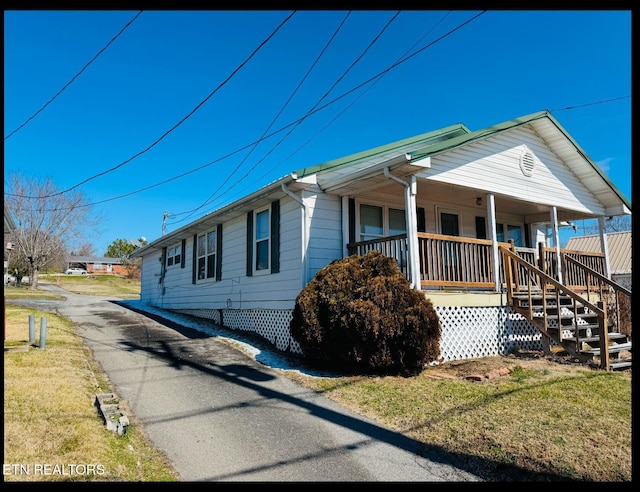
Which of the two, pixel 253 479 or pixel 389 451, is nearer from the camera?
pixel 253 479

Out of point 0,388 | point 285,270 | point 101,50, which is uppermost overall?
point 101,50

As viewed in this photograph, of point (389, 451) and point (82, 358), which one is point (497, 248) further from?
point (82, 358)

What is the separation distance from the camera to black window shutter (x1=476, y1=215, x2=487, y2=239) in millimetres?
13234

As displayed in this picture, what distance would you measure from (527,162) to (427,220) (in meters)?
2.78

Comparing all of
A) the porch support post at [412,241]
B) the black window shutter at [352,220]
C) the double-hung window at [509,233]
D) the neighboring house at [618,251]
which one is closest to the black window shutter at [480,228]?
the double-hung window at [509,233]

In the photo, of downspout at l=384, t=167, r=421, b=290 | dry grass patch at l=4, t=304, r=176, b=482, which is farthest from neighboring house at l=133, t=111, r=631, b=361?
dry grass patch at l=4, t=304, r=176, b=482

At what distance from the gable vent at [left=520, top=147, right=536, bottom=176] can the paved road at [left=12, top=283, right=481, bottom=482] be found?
25.7ft

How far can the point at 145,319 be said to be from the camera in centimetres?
1401

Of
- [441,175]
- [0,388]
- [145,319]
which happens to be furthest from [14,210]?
[0,388]

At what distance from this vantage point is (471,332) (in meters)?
8.75

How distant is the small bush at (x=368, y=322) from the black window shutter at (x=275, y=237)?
277cm

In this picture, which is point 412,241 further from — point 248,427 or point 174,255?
point 174,255

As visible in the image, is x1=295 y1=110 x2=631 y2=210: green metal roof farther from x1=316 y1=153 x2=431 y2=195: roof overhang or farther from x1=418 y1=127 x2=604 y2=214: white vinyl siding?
x1=418 y1=127 x2=604 y2=214: white vinyl siding

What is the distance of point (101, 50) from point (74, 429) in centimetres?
637
